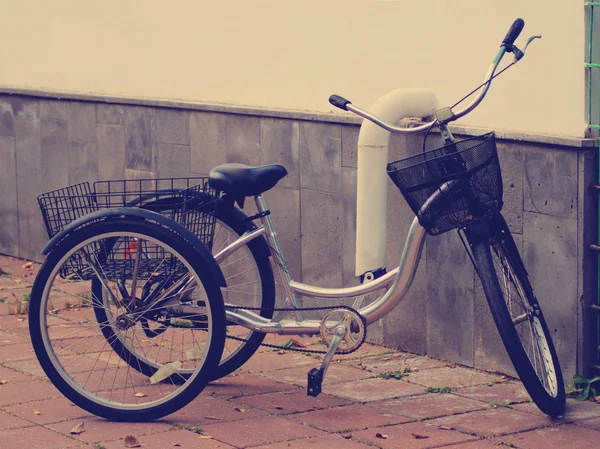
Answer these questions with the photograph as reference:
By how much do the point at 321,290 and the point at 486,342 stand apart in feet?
3.51

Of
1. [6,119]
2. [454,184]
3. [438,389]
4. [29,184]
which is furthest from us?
[6,119]

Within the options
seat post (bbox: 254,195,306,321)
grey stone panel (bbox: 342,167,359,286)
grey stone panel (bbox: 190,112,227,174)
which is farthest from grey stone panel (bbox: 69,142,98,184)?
seat post (bbox: 254,195,306,321)

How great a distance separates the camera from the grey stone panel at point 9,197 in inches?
380

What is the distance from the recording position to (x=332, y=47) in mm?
6766

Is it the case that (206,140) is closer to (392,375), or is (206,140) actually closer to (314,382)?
(392,375)

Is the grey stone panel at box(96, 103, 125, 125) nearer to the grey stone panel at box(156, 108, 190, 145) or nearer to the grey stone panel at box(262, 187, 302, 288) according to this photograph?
the grey stone panel at box(156, 108, 190, 145)

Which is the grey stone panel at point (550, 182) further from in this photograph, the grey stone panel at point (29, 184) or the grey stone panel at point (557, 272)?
the grey stone panel at point (29, 184)

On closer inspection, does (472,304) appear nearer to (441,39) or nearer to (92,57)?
(441,39)

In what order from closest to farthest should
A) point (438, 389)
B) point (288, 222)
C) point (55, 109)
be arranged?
point (438, 389) → point (288, 222) → point (55, 109)

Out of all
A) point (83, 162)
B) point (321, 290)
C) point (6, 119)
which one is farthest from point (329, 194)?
point (6, 119)

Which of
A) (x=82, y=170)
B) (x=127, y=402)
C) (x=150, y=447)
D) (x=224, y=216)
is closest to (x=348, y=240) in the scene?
(x=224, y=216)

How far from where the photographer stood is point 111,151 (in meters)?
8.56

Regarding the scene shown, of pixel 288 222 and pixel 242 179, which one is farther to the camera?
pixel 288 222

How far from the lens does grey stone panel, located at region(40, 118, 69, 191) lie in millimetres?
9055
